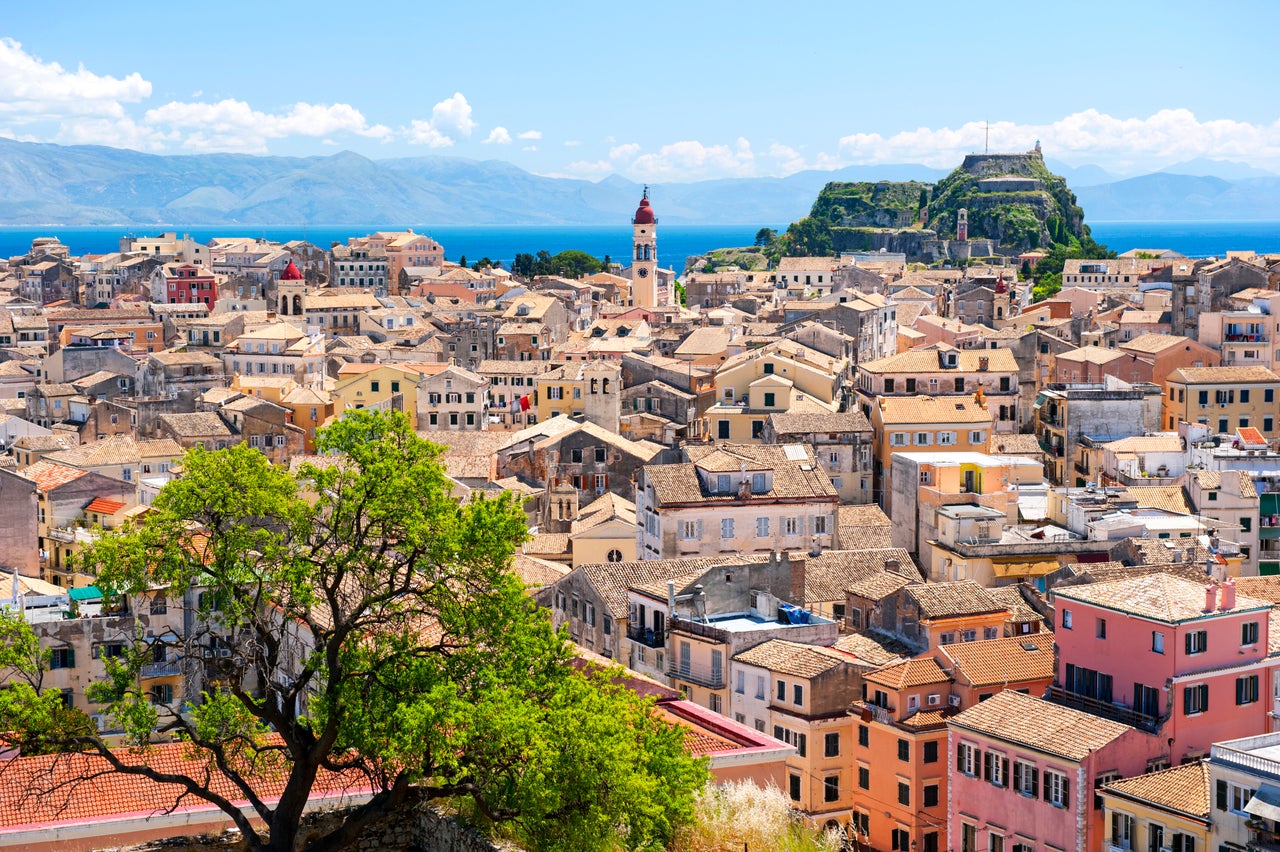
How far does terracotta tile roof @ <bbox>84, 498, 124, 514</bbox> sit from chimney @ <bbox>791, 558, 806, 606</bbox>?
2833 cm

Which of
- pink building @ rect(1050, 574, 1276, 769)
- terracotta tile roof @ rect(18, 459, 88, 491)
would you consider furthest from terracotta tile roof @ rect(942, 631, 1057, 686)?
terracotta tile roof @ rect(18, 459, 88, 491)

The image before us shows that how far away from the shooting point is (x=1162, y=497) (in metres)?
55.4

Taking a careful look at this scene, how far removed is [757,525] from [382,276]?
90.4 m

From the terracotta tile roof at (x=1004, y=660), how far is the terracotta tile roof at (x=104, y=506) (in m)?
33.7

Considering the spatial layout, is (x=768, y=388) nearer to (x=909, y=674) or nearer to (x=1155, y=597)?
(x=909, y=674)

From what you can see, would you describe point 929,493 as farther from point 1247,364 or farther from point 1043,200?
point 1043,200

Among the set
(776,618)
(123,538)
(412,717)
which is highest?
(123,538)

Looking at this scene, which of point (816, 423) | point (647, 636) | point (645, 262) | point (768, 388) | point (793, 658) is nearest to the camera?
point (793, 658)

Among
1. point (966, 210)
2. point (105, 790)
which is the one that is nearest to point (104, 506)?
point (105, 790)

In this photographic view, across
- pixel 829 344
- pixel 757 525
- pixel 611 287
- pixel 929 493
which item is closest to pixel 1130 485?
pixel 929 493

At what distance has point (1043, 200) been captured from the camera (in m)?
168

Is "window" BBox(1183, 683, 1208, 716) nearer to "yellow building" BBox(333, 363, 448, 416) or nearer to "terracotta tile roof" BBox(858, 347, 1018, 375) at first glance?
"terracotta tile roof" BBox(858, 347, 1018, 375)

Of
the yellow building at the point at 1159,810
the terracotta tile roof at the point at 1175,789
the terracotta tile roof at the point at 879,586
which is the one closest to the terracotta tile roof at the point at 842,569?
the terracotta tile roof at the point at 879,586

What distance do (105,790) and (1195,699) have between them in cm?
2054
